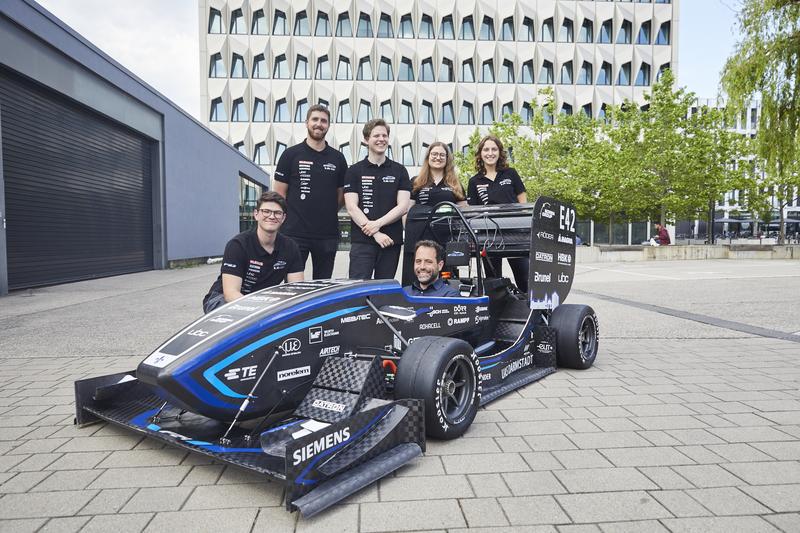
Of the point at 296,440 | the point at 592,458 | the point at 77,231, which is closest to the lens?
the point at 296,440

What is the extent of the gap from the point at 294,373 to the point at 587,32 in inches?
1900

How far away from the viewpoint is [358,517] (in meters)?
2.36

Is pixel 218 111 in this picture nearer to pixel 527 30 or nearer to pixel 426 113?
pixel 426 113

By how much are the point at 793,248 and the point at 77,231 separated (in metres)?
28.7

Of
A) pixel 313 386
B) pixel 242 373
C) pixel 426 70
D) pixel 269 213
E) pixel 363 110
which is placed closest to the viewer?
pixel 242 373

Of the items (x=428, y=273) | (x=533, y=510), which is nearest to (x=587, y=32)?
(x=428, y=273)

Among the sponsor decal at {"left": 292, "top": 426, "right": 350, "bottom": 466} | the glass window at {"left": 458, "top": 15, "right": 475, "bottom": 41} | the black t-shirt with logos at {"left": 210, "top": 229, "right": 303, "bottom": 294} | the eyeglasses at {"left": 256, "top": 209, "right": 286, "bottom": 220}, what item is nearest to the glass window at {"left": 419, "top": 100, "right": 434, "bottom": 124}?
the glass window at {"left": 458, "top": 15, "right": 475, "bottom": 41}

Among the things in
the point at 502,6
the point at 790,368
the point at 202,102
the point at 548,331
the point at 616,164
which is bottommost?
the point at 790,368

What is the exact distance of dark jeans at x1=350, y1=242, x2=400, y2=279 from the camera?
4.94 metres

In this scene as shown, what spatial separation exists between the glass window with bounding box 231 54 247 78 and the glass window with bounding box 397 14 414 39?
12125 mm

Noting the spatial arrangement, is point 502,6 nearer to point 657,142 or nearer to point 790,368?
point 657,142

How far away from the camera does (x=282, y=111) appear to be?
1655 inches

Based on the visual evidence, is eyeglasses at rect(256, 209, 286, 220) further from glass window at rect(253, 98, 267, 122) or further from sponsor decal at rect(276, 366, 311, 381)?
glass window at rect(253, 98, 267, 122)

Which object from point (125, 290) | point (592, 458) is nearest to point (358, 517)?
point (592, 458)
